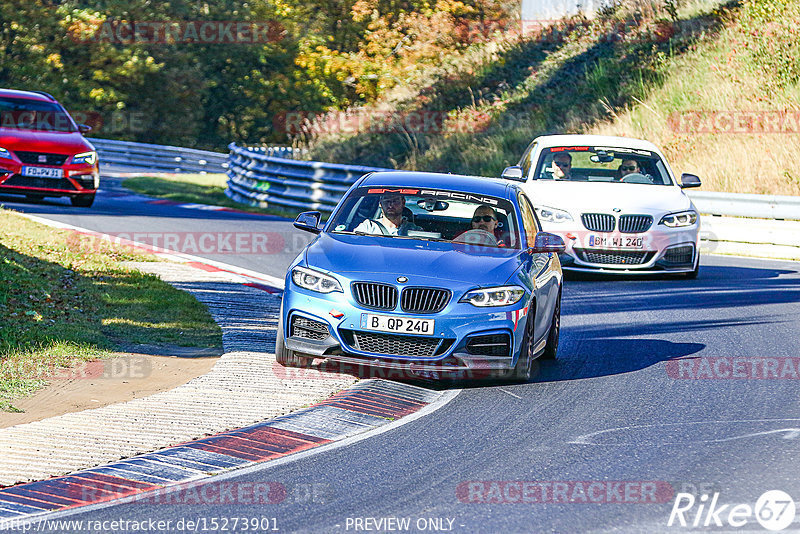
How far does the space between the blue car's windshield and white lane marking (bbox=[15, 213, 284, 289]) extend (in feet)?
13.3

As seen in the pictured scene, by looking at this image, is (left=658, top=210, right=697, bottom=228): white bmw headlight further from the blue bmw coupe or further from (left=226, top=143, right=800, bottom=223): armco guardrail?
the blue bmw coupe

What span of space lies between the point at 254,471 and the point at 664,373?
4415 mm

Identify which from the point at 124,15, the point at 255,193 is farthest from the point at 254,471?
the point at 124,15

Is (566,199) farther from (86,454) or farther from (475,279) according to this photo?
(86,454)

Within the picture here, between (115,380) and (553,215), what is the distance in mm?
7700

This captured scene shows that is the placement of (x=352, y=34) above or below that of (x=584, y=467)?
above

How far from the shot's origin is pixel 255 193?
1101 inches

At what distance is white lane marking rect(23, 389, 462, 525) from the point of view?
19.6 ft

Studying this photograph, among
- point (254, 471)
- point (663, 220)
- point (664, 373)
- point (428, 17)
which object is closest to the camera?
point (254, 471)

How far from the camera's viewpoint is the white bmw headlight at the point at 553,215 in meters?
15.5

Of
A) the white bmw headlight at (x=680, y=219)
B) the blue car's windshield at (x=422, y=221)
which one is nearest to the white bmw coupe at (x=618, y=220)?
the white bmw headlight at (x=680, y=219)

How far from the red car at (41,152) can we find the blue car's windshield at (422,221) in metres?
12.1

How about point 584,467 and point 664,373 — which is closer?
point 584,467

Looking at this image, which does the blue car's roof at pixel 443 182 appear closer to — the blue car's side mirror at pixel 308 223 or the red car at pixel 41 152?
the blue car's side mirror at pixel 308 223
